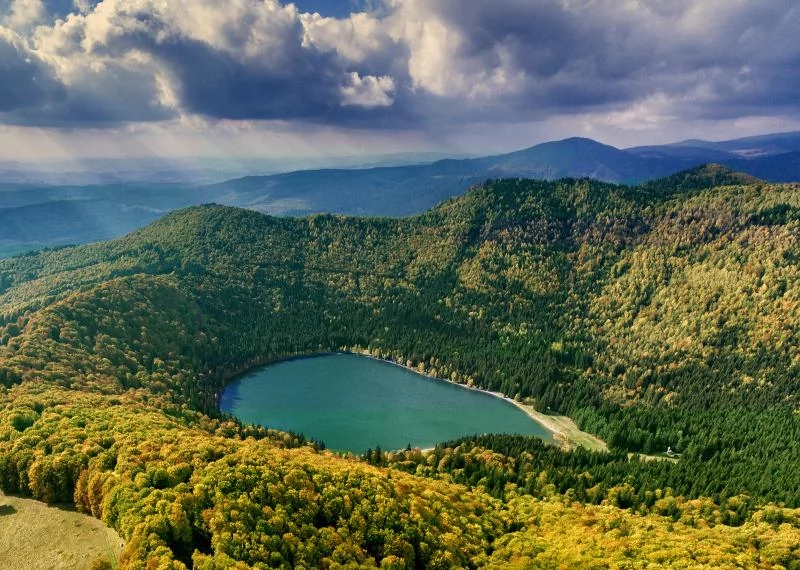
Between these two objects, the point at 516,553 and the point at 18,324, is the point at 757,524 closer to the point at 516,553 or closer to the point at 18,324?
the point at 516,553

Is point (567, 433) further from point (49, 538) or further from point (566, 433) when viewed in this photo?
point (49, 538)

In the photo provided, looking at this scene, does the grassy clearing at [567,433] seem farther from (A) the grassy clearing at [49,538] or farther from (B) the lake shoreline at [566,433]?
(A) the grassy clearing at [49,538]

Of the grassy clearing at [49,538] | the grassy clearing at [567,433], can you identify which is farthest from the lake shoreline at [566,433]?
the grassy clearing at [49,538]

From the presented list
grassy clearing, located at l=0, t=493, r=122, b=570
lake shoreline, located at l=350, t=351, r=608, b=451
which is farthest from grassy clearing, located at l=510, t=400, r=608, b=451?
grassy clearing, located at l=0, t=493, r=122, b=570

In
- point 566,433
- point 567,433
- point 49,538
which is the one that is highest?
point 49,538

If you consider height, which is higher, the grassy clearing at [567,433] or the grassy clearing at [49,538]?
the grassy clearing at [49,538]

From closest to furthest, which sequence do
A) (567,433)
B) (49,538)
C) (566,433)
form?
1. (49,538)
2. (566,433)
3. (567,433)

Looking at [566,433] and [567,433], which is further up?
[566,433]

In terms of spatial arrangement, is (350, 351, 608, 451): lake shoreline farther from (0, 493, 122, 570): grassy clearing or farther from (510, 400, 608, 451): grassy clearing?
(0, 493, 122, 570): grassy clearing

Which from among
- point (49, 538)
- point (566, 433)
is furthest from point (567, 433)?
point (49, 538)
